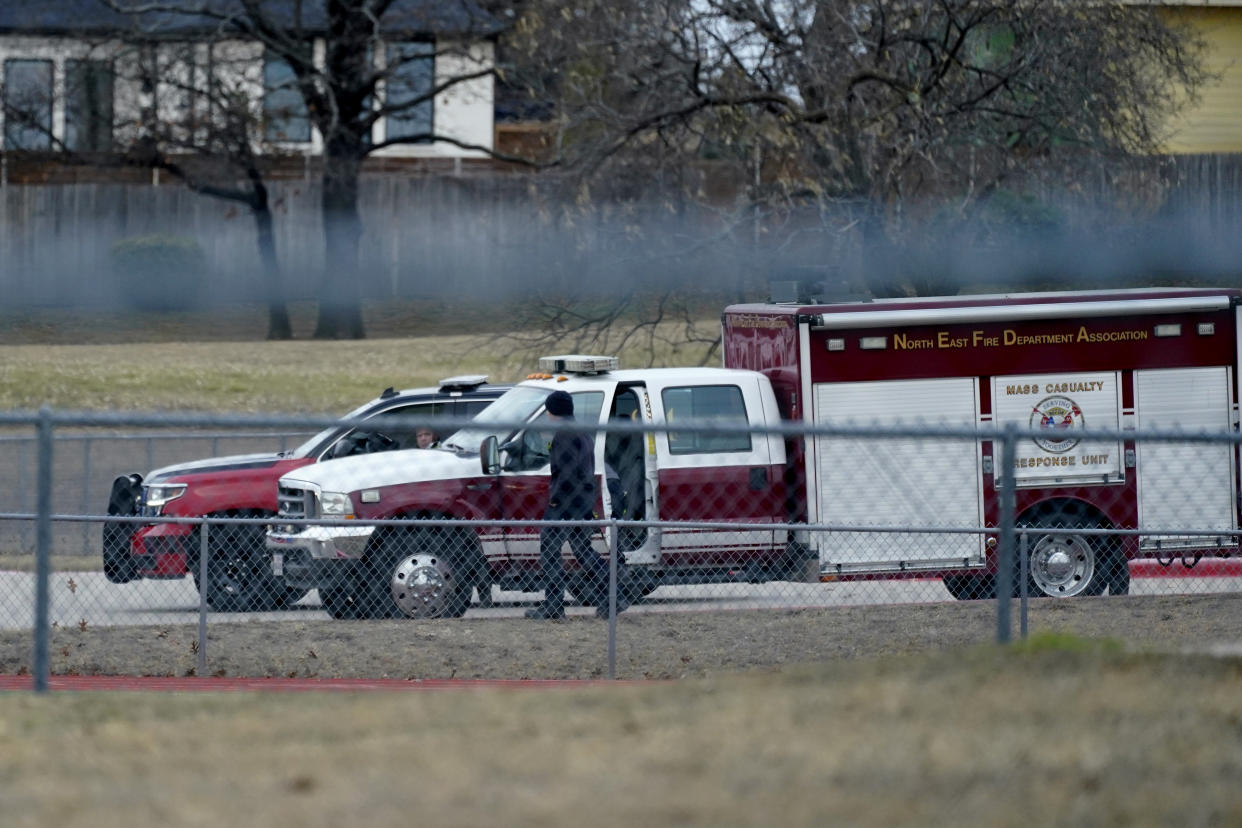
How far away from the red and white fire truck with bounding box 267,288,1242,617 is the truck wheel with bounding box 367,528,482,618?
2.34 feet

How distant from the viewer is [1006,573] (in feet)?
23.1

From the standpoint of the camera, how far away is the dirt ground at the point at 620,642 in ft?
30.9

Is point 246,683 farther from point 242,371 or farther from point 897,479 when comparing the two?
point 242,371

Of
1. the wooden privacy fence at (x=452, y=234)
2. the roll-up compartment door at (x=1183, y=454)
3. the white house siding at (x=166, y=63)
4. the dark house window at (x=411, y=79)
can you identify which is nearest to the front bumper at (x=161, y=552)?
the roll-up compartment door at (x=1183, y=454)

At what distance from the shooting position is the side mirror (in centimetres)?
1189

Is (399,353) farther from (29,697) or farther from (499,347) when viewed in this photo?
(29,697)

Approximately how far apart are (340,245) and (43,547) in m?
22.7

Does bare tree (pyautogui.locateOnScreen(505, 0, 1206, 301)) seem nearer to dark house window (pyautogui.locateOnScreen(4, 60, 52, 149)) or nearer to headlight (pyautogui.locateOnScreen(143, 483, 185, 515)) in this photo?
headlight (pyautogui.locateOnScreen(143, 483, 185, 515))

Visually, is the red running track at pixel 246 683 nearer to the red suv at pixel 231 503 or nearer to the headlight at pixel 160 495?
the red suv at pixel 231 503

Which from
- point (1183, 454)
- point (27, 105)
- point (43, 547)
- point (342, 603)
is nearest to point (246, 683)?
point (342, 603)

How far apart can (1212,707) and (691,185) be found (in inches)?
629

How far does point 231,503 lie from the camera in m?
13.5

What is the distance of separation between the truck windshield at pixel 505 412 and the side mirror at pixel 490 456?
0.45 ft

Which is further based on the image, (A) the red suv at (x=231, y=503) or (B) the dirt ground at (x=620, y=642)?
(A) the red suv at (x=231, y=503)
